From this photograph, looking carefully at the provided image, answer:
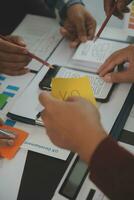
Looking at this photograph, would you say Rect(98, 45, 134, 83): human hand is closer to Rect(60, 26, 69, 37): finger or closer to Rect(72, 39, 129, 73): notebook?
Rect(72, 39, 129, 73): notebook

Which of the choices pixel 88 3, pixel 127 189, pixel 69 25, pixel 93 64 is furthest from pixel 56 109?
pixel 88 3

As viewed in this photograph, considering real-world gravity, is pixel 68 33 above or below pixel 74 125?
below

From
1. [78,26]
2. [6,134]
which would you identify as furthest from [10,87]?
[78,26]

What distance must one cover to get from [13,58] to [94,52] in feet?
0.87

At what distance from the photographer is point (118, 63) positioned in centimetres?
110

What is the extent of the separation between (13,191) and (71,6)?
775 millimetres

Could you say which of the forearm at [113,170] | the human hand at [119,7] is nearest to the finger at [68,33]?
the human hand at [119,7]

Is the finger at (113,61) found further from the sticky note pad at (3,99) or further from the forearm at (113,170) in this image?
the forearm at (113,170)

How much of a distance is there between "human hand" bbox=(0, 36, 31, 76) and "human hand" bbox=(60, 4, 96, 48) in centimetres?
18

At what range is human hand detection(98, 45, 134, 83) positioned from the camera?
107 centimetres

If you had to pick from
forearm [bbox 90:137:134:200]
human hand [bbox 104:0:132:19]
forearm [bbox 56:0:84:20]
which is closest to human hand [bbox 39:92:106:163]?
forearm [bbox 90:137:134:200]

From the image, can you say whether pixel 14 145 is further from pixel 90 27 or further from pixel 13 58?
pixel 90 27

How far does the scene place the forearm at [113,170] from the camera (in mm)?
656

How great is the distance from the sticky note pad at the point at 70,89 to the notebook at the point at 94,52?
233mm
